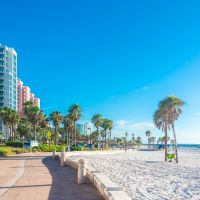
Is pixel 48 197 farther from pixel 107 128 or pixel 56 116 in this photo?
pixel 107 128

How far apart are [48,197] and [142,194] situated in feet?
14.8

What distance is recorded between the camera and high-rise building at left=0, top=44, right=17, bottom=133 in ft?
499

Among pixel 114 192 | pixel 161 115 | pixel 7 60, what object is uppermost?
pixel 7 60

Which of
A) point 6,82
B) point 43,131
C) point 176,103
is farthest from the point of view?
point 6,82

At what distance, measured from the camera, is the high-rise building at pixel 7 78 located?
152m

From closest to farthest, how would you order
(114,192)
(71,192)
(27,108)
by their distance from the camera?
(114,192), (71,192), (27,108)

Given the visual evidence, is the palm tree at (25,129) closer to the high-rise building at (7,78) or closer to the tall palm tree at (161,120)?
the high-rise building at (7,78)

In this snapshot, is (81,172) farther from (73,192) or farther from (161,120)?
(161,120)

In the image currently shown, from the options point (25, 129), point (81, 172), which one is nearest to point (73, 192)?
point (81, 172)

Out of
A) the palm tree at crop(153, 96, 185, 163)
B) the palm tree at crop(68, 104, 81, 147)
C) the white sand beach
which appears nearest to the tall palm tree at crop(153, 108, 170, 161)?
the palm tree at crop(153, 96, 185, 163)

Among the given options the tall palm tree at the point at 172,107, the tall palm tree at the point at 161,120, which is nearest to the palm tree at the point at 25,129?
the tall palm tree at the point at 161,120

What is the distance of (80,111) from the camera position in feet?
343

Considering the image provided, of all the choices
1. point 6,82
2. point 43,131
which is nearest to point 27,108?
point 43,131

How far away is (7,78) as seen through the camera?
508 ft
